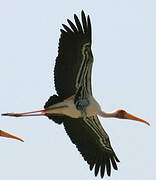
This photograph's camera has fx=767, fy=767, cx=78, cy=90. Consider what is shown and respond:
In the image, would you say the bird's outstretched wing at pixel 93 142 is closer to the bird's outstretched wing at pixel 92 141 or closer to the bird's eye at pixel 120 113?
the bird's outstretched wing at pixel 92 141

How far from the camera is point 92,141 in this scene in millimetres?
27531

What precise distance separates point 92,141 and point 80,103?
6.06ft

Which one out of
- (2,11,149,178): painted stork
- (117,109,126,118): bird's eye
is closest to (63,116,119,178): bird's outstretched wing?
(2,11,149,178): painted stork

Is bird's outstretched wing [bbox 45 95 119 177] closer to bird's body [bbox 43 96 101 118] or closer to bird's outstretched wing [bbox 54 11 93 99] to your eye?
bird's body [bbox 43 96 101 118]

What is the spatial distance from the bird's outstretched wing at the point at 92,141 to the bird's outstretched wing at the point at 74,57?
1448mm

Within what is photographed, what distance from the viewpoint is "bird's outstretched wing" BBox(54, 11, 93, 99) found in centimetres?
2541

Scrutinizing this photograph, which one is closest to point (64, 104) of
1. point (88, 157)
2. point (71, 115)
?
point (71, 115)

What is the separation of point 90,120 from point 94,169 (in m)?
1.77

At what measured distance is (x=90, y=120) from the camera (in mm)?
27109

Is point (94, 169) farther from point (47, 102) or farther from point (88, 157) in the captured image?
point (47, 102)

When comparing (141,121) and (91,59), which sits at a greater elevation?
(91,59)

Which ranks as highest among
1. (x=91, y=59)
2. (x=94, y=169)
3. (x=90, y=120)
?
(x=91, y=59)

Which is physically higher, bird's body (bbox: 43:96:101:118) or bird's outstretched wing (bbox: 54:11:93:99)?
bird's outstretched wing (bbox: 54:11:93:99)

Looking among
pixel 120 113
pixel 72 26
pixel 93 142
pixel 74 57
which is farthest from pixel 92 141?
pixel 72 26
